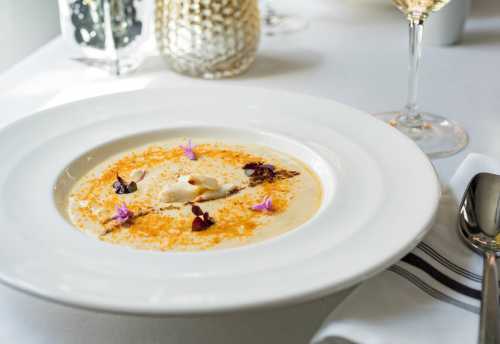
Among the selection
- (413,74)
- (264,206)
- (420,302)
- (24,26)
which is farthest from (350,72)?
(24,26)

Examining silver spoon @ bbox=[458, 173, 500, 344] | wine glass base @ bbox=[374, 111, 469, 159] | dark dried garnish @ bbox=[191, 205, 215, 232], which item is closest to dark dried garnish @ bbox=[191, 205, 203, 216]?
dark dried garnish @ bbox=[191, 205, 215, 232]

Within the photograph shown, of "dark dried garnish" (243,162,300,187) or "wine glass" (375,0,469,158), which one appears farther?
"wine glass" (375,0,469,158)

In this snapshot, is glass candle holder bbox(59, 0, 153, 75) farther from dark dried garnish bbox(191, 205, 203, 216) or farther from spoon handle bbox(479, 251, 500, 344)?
spoon handle bbox(479, 251, 500, 344)

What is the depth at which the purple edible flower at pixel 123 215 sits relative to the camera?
736mm

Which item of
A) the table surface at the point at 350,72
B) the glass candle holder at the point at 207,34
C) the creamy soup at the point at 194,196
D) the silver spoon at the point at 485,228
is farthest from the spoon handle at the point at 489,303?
the glass candle holder at the point at 207,34

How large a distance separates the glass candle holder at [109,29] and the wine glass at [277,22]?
28 centimetres

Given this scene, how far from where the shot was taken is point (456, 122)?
1.10 meters

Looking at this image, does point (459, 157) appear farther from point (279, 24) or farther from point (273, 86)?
point (279, 24)

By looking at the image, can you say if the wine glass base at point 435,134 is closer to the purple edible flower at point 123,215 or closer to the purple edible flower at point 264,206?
the purple edible flower at point 264,206

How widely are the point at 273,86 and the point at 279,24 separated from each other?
12.9 inches

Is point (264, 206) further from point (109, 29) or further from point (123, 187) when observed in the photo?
point (109, 29)

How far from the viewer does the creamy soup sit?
2.34ft

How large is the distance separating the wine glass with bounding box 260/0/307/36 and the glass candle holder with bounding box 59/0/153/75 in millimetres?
276

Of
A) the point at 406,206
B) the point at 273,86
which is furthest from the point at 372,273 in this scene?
the point at 273,86
